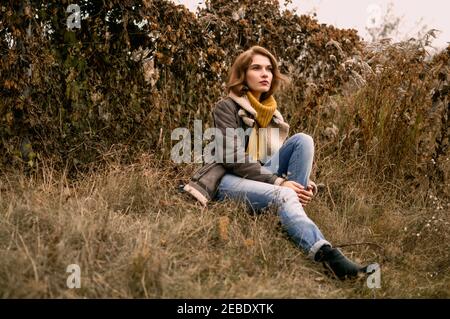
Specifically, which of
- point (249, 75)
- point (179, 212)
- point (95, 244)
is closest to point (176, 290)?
point (95, 244)

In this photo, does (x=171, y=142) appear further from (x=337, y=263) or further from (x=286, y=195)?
(x=337, y=263)

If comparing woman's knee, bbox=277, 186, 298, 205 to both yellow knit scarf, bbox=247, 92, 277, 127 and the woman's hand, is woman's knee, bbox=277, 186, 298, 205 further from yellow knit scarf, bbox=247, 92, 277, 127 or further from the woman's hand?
yellow knit scarf, bbox=247, 92, 277, 127

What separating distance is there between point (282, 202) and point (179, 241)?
64cm

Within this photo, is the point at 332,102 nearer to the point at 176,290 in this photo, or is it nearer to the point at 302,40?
the point at 302,40

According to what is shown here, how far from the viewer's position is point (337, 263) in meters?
2.79

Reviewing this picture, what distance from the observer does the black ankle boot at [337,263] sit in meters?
2.75

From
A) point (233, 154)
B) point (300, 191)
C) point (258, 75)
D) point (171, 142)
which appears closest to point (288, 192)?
point (300, 191)

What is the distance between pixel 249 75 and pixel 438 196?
1.66 m

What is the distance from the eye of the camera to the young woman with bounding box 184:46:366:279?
3.02 metres
